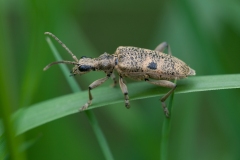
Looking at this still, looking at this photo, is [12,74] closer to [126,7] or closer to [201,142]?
[201,142]

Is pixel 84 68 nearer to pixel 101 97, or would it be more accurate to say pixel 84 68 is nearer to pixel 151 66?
pixel 101 97

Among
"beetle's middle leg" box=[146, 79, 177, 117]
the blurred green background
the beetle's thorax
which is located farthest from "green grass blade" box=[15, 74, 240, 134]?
the beetle's thorax

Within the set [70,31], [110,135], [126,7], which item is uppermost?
[126,7]

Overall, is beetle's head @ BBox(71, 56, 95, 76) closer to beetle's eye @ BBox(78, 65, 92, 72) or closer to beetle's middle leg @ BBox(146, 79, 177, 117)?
beetle's eye @ BBox(78, 65, 92, 72)

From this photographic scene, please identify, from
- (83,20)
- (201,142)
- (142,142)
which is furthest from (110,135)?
(83,20)

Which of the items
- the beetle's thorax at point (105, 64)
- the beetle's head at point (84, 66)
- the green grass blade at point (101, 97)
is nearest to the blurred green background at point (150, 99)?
the green grass blade at point (101, 97)

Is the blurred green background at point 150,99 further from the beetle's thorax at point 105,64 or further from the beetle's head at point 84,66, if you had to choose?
the beetle's thorax at point 105,64
